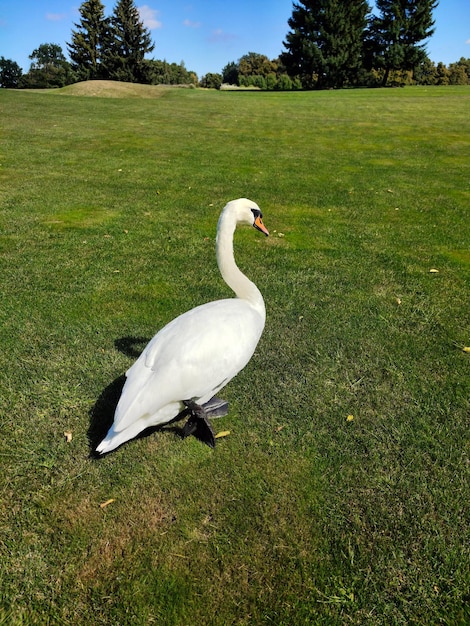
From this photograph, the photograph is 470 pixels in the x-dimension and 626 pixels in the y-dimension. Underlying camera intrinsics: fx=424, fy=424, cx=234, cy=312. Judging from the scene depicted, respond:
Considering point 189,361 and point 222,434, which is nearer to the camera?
point 189,361

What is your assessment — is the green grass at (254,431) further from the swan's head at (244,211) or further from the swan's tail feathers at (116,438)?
the swan's head at (244,211)

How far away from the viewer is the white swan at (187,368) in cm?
272

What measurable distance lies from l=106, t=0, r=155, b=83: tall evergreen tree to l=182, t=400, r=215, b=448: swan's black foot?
58.3 m

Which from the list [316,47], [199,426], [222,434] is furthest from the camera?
[316,47]

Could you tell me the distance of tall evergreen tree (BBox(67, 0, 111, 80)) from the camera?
5291cm

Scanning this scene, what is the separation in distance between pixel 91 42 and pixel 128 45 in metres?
5.19

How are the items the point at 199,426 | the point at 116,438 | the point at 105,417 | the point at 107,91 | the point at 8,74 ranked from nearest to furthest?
the point at 116,438 < the point at 199,426 < the point at 105,417 < the point at 107,91 < the point at 8,74

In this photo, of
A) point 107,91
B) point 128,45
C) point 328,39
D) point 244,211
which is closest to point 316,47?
point 328,39

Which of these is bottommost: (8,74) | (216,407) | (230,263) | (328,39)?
(216,407)

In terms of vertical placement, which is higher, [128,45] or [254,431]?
[128,45]

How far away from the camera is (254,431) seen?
3430 millimetres

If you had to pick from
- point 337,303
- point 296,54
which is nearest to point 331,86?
point 296,54

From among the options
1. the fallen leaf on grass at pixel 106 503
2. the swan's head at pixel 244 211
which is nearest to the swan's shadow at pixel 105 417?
the fallen leaf on grass at pixel 106 503

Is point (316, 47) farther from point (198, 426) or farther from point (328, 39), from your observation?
point (198, 426)
